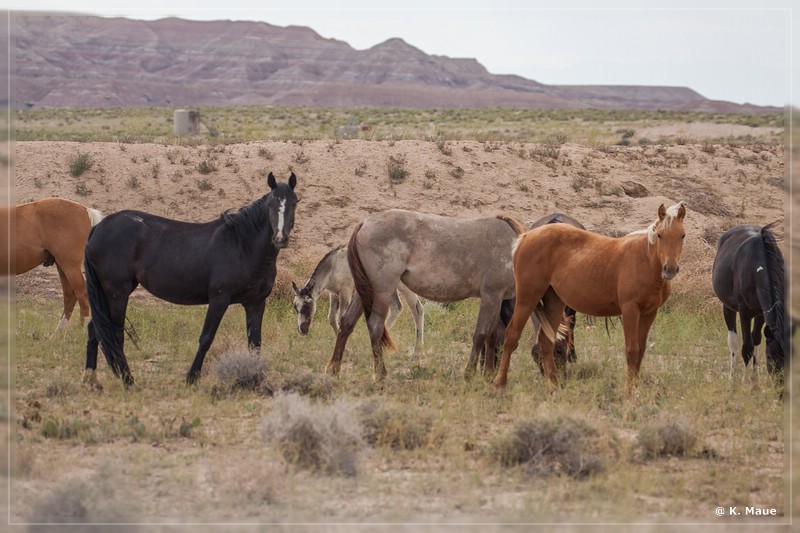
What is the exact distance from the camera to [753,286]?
11133 mm

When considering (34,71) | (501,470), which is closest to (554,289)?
(501,470)

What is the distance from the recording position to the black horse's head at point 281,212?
10813mm

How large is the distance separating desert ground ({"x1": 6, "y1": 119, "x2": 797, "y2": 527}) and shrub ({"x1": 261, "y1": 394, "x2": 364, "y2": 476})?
10079mm

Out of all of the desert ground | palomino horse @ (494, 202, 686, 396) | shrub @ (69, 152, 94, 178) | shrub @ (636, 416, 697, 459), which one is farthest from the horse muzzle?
shrub @ (69, 152, 94, 178)

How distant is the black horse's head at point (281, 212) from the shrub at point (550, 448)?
388 cm

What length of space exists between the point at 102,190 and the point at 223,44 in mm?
149393

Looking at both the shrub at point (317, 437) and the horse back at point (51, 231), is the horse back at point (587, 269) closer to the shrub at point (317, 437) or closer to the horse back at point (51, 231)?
the shrub at point (317, 437)

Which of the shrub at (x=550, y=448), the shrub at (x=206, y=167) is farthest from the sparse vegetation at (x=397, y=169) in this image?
the shrub at (x=550, y=448)

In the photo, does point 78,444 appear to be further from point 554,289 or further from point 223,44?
point 223,44

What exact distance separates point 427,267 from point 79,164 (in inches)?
556

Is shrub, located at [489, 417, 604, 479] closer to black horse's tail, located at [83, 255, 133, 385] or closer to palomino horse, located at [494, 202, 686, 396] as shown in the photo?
palomino horse, located at [494, 202, 686, 396]

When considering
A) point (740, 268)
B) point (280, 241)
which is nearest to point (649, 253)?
point (740, 268)

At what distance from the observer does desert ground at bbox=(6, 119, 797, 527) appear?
71.9 ft

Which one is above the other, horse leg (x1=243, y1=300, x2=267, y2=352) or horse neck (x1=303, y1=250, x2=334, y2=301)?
horse neck (x1=303, y1=250, x2=334, y2=301)
